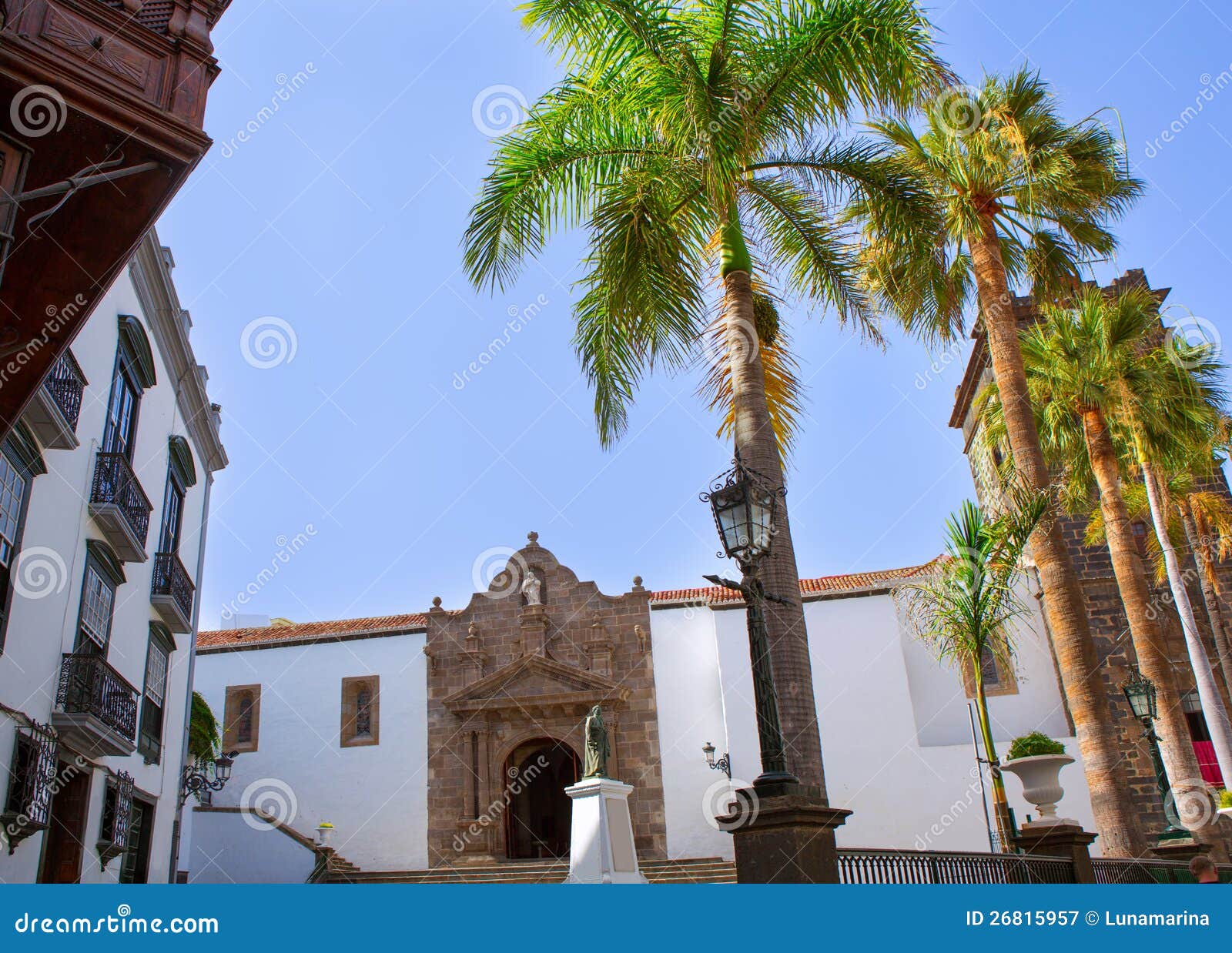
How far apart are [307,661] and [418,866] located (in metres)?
5.29

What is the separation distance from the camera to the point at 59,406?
9500 millimetres

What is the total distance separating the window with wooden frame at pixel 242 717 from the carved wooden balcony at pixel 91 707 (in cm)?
1089

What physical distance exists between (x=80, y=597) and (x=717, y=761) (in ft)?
41.0

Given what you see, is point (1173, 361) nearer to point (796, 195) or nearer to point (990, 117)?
point (990, 117)

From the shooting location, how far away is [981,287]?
1170 centimetres

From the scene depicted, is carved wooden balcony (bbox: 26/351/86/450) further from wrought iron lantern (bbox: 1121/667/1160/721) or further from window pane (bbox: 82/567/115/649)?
wrought iron lantern (bbox: 1121/667/1160/721)

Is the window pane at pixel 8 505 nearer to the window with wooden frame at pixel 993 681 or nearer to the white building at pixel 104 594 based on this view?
the white building at pixel 104 594

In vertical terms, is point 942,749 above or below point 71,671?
above

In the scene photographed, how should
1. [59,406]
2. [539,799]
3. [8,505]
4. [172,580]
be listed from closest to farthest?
[8,505] < [59,406] < [172,580] < [539,799]

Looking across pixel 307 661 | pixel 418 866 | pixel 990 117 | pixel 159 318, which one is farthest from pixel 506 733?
pixel 990 117

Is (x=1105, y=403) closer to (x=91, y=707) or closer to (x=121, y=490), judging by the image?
(x=121, y=490)

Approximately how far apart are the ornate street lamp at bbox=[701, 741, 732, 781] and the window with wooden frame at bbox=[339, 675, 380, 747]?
23.8 ft

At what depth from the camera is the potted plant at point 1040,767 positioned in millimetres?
8609

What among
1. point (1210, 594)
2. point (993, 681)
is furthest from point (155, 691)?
point (1210, 594)
